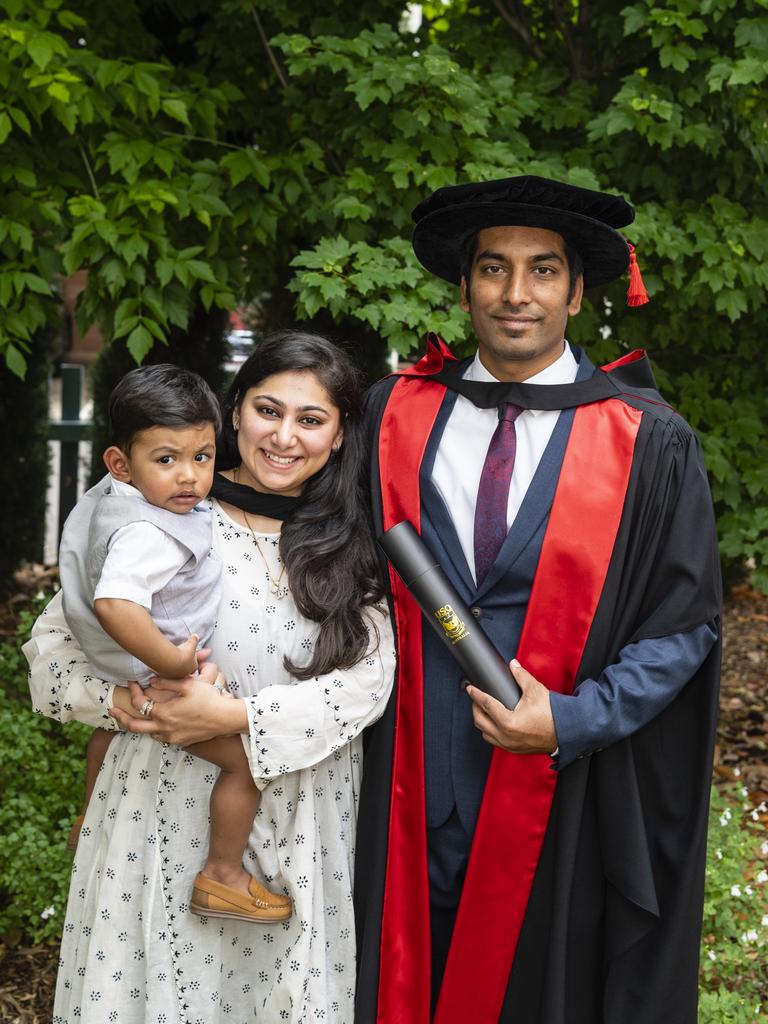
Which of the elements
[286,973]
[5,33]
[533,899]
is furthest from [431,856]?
[5,33]

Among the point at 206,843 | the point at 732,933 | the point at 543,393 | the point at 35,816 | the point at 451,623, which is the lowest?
the point at 732,933

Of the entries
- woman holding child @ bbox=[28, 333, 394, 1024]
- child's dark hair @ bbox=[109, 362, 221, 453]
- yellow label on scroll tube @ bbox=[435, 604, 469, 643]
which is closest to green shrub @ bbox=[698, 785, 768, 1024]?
woman holding child @ bbox=[28, 333, 394, 1024]

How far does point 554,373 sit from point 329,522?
595 millimetres

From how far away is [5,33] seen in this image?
11.4 ft

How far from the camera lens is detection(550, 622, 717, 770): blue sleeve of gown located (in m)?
2.25

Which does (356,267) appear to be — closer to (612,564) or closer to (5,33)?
(5,33)

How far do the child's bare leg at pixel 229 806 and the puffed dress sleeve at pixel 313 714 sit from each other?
0.04m

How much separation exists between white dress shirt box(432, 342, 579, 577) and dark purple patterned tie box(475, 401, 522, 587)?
2 cm

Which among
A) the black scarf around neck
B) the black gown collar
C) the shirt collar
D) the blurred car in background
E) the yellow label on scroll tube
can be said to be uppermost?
the blurred car in background

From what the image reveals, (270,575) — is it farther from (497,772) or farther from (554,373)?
(554,373)

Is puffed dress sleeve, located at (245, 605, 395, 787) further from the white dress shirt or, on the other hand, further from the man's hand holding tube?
the white dress shirt

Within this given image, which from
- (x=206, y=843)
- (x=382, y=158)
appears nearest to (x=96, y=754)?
(x=206, y=843)

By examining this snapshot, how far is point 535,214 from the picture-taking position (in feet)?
7.90

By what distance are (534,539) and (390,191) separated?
6.65ft
